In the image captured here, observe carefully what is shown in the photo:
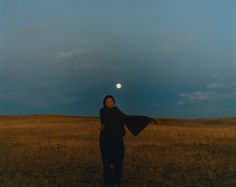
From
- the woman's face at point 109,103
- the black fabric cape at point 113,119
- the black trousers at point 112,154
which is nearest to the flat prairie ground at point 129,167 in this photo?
the black trousers at point 112,154

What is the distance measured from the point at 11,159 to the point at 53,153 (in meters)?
→ 2.61

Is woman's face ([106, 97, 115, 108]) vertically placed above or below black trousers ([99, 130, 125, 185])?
above

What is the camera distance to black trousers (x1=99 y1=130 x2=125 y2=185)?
13.2 m

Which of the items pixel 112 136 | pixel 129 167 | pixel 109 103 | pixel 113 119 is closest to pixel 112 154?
pixel 112 136

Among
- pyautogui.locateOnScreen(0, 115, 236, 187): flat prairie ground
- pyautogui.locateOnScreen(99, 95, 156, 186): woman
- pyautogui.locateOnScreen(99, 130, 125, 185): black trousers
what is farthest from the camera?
pyautogui.locateOnScreen(0, 115, 236, 187): flat prairie ground

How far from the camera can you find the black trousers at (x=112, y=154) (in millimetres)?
13211

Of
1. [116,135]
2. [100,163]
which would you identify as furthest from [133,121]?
[100,163]

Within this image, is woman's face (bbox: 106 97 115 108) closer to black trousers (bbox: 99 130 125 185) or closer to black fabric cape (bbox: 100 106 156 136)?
black fabric cape (bbox: 100 106 156 136)

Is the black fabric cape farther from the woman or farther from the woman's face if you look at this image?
the woman's face

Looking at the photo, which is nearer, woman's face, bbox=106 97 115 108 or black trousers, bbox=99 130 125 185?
woman's face, bbox=106 97 115 108

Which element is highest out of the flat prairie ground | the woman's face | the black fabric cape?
the woman's face

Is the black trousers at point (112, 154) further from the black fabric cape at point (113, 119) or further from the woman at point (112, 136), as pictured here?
the black fabric cape at point (113, 119)

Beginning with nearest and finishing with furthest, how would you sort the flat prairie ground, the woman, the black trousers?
the woman < the black trousers < the flat prairie ground

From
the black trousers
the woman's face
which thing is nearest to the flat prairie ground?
the black trousers
